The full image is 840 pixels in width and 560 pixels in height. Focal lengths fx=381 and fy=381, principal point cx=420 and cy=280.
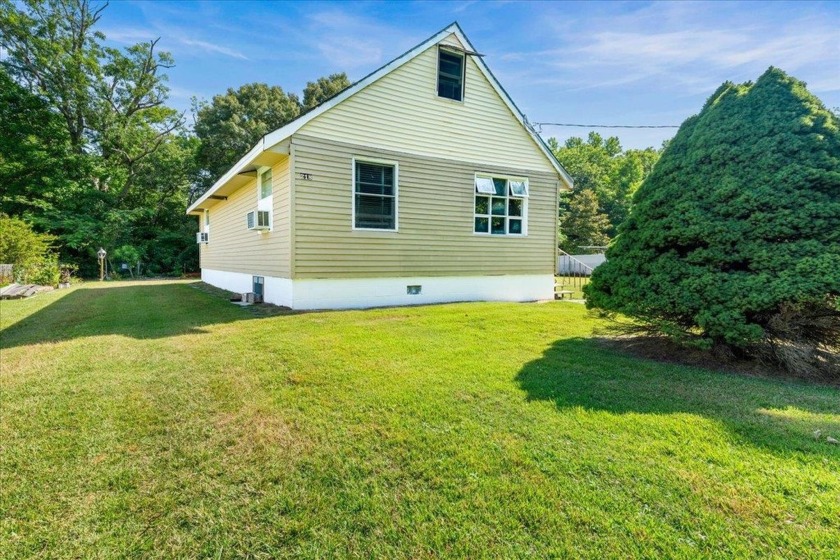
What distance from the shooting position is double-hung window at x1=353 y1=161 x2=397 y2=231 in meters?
8.33

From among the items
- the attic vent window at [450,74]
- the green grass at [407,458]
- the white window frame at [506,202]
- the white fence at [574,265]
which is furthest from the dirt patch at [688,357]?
the white fence at [574,265]

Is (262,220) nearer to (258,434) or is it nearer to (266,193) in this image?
(266,193)

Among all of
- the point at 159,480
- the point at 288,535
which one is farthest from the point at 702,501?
the point at 159,480

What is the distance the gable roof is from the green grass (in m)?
4.89

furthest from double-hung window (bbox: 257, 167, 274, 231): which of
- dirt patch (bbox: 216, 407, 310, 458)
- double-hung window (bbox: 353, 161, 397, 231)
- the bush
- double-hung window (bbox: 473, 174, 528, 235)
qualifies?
the bush

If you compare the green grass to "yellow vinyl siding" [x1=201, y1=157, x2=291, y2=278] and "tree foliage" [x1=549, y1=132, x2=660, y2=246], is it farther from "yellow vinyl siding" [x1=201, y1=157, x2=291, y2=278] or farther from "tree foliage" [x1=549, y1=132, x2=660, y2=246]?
"tree foliage" [x1=549, y1=132, x2=660, y2=246]

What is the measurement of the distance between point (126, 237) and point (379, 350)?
2383 cm

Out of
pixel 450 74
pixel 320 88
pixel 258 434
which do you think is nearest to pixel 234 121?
pixel 320 88

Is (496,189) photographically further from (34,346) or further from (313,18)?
(34,346)

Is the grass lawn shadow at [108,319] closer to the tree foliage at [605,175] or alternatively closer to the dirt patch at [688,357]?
the dirt patch at [688,357]

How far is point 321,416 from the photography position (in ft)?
9.75

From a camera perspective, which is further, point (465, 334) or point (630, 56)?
point (630, 56)

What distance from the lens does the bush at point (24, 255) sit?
12820 millimetres

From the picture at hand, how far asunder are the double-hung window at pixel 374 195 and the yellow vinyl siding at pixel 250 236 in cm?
144
